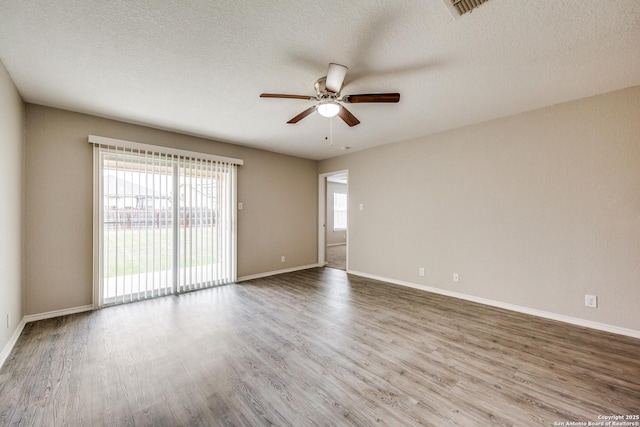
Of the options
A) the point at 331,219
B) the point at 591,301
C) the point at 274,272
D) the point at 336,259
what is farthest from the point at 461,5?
the point at 331,219

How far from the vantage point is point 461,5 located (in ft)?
5.13

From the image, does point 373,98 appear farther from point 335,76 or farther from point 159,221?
point 159,221

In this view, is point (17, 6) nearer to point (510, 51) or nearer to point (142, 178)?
point (142, 178)

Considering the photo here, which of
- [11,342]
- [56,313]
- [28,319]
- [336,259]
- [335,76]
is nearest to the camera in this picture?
[335,76]

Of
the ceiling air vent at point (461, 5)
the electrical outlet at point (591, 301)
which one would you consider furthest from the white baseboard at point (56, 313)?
the electrical outlet at point (591, 301)

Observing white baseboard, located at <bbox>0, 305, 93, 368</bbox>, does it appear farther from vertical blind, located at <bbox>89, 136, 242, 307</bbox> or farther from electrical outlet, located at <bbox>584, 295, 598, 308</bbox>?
electrical outlet, located at <bbox>584, 295, 598, 308</bbox>

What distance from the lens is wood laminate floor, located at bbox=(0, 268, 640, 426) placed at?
1604 mm

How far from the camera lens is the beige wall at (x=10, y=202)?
7.18 feet

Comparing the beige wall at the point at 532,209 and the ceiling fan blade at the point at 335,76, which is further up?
the ceiling fan blade at the point at 335,76

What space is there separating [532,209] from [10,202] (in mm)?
5643

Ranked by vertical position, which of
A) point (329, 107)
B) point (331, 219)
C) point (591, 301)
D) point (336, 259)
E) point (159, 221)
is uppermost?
point (329, 107)

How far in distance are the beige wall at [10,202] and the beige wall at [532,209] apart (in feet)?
15.5

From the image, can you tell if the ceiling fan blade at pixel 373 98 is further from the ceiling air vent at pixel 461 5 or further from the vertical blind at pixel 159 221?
the vertical blind at pixel 159 221

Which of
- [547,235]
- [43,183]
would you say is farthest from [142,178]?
[547,235]
